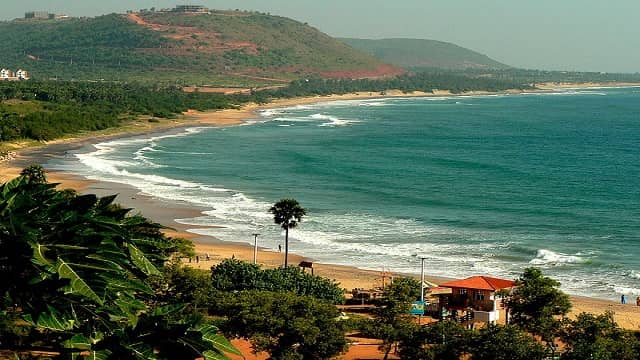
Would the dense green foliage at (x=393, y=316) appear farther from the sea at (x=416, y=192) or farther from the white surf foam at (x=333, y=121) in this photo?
the white surf foam at (x=333, y=121)

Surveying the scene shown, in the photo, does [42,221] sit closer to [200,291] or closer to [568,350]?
[568,350]

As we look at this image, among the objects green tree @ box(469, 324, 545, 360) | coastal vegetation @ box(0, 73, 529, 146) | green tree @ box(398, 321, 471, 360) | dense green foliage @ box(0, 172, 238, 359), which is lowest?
green tree @ box(398, 321, 471, 360)

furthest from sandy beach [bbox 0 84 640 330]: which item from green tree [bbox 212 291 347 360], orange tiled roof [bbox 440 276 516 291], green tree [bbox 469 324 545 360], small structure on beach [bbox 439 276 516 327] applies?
green tree [bbox 469 324 545 360]

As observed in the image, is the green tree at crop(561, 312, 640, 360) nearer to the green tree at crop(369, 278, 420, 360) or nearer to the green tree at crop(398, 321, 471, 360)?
the green tree at crop(398, 321, 471, 360)

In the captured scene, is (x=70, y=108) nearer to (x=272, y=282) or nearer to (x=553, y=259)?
(x=553, y=259)

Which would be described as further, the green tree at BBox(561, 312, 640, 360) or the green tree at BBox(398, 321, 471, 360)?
the green tree at BBox(398, 321, 471, 360)

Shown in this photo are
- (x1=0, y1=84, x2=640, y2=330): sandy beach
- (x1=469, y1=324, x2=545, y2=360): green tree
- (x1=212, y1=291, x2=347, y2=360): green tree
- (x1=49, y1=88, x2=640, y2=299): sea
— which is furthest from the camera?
(x1=49, y1=88, x2=640, y2=299): sea
